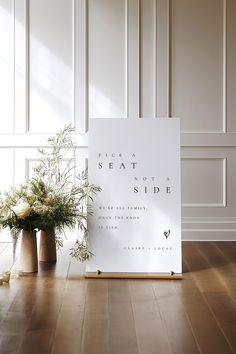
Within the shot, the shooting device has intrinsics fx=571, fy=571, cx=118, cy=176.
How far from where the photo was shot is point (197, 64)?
5.59 metres

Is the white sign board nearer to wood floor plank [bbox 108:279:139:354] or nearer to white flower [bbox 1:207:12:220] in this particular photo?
wood floor plank [bbox 108:279:139:354]

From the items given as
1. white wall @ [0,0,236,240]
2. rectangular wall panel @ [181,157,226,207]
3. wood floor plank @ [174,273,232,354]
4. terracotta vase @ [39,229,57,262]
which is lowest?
wood floor plank @ [174,273,232,354]

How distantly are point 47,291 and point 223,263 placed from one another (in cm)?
157

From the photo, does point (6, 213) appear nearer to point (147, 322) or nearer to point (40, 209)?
point (40, 209)

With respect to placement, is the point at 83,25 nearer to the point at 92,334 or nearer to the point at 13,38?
the point at 13,38

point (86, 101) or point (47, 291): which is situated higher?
point (86, 101)

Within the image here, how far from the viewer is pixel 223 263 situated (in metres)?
4.49

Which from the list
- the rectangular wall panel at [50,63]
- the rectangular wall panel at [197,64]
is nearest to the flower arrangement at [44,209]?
the rectangular wall panel at [50,63]

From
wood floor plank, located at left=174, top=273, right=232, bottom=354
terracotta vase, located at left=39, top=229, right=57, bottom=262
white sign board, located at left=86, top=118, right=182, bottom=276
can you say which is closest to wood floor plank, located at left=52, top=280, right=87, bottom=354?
white sign board, located at left=86, top=118, right=182, bottom=276

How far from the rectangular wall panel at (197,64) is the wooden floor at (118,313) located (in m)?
1.79

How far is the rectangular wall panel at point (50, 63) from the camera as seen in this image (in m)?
5.55

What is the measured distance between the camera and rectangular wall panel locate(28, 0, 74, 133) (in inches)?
219

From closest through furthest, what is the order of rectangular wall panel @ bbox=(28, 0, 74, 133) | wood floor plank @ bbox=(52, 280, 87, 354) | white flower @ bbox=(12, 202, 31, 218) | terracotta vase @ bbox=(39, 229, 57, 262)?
wood floor plank @ bbox=(52, 280, 87, 354), white flower @ bbox=(12, 202, 31, 218), terracotta vase @ bbox=(39, 229, 57, 262), rectangular wall panel @ bbox=(28, 0, 74, 133)

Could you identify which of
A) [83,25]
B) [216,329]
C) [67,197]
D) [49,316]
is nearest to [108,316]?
[49,316]
